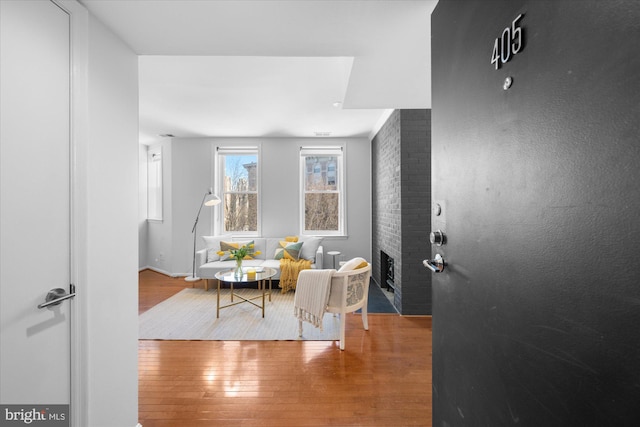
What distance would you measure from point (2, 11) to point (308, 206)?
4593 mm

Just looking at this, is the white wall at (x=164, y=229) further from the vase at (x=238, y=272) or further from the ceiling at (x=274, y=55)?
the vase at (x=238, y=272)

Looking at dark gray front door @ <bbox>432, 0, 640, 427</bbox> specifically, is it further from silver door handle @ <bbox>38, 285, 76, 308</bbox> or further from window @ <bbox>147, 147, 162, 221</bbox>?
window @ <bbox>147, 147, 162, 221</bbox>

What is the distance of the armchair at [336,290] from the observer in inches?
103

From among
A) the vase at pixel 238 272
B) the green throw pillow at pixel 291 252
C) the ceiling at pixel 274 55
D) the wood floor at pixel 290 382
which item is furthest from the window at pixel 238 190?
the wood floor at pixel 290 382

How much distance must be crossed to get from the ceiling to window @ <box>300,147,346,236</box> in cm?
138

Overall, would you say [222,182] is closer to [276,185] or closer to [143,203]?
[276,185]

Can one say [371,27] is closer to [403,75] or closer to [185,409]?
[403,75]

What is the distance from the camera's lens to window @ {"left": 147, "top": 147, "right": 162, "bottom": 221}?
5.61 metres

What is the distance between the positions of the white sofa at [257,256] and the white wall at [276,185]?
29cm

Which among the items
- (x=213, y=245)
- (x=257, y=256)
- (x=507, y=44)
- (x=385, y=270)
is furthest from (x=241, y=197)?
(x=507, y=44)

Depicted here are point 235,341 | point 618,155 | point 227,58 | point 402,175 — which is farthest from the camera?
point 402,175

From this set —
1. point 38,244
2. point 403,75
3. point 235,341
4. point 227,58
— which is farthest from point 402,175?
point 38,244

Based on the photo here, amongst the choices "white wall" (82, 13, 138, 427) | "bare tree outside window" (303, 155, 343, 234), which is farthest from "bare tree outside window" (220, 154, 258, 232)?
"white wall" (82, 13, 138, 427)

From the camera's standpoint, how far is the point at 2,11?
97 centimetres
